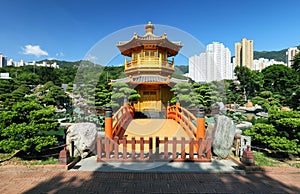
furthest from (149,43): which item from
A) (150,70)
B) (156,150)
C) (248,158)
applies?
(248,158)

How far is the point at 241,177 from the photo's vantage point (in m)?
3.74

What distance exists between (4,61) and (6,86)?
81153mm

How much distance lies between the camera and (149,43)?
1399 centimetres

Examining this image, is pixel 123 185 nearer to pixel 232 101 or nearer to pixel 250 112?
pixel 232 101

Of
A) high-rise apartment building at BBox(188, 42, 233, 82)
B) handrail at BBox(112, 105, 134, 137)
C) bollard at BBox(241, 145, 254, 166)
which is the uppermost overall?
high-rise apartment building at BBox(188, 42, 233, 82)

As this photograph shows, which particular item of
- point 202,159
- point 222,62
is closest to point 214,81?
point 222,62

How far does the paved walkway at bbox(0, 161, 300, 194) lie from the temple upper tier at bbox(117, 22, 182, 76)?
1070 centimetres

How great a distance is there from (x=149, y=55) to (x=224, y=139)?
10637 millimetres

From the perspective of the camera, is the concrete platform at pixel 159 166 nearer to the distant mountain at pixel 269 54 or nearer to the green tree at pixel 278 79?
the green tree at pixel 278 79

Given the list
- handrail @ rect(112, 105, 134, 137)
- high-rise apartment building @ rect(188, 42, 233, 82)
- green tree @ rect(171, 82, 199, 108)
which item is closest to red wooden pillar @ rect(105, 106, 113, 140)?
handrail @ rect(112, 105, 134, 137)

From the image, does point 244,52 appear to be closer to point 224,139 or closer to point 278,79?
point 278,79

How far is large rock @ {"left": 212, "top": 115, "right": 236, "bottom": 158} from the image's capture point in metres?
4.70

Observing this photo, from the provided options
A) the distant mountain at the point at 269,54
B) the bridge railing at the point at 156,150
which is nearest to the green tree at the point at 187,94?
the bridge railing at the point at 156,150

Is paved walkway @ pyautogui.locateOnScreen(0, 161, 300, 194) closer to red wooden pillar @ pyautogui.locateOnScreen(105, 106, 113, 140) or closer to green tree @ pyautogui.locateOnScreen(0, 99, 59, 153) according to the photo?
green tree @ pyautogui.locateOnScreen(0, 99, 59, 153)
